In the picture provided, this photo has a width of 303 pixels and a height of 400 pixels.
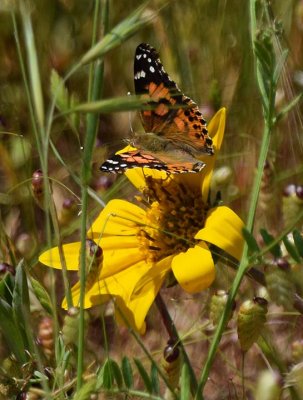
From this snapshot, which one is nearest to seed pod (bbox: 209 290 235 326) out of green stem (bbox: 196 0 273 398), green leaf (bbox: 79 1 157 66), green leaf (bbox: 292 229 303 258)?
green stem (bbox: 196 0 273 398)

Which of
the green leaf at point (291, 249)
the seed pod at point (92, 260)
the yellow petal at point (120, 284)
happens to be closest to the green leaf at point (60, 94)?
the seed pod at point (92, 260)

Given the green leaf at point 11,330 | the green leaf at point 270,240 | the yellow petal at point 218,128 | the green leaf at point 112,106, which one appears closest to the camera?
the green leaf at point 112,106

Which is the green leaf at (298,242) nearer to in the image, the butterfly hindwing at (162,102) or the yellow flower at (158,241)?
the yellow flower at (158,241)

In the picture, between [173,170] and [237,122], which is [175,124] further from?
[237,122]

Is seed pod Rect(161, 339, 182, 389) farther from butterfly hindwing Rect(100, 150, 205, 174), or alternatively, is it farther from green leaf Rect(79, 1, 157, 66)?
green leaf Rect(79, 1, 157, 66)

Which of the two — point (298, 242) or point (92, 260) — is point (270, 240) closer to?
point (298, 242)

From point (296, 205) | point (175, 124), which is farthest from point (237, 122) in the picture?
point (296, 205)
